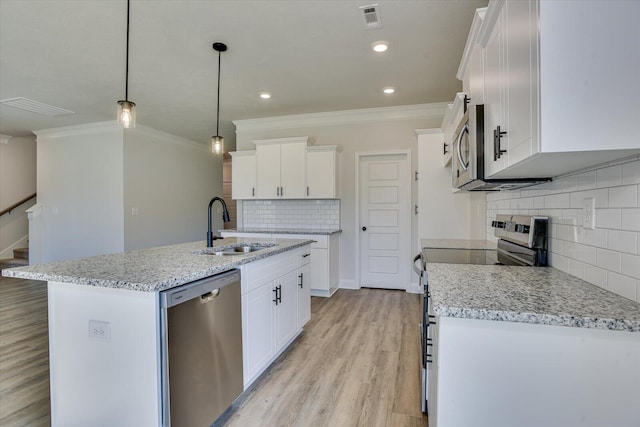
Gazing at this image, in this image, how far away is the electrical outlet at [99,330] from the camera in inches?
59.0

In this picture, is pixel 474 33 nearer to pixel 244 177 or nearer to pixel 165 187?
pixel 244 177

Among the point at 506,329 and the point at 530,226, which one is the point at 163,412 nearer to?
the point at 506,329

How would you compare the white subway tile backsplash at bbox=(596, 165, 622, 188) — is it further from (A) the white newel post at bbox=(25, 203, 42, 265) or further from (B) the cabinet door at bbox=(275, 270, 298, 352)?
(A) the white newel post at bbox=(25, 203, 42, 265)

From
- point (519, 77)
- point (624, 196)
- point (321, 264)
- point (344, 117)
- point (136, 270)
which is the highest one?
point (344, 117)

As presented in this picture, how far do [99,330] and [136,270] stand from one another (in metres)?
0.30

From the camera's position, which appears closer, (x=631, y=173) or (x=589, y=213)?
(x=631, y=173)

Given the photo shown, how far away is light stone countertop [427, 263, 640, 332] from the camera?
3.04ft

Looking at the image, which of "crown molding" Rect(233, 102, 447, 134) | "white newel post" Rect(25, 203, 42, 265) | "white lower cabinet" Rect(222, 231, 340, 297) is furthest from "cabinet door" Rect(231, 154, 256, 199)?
"white newel post" Rect(25, 203, 42, 265)

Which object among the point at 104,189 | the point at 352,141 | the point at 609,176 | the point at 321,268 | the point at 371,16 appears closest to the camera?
the point at 609,176

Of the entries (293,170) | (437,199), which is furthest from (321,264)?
(437,199)

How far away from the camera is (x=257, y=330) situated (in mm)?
2162

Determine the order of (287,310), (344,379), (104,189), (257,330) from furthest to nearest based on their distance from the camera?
1. (104,189)
2. (287,310)
3. (344,379)
4. (257,330)

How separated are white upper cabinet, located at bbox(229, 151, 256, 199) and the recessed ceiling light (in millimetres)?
2599

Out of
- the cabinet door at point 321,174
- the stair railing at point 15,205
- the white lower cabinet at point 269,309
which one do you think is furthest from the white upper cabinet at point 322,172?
the stair railing at point 15,205
